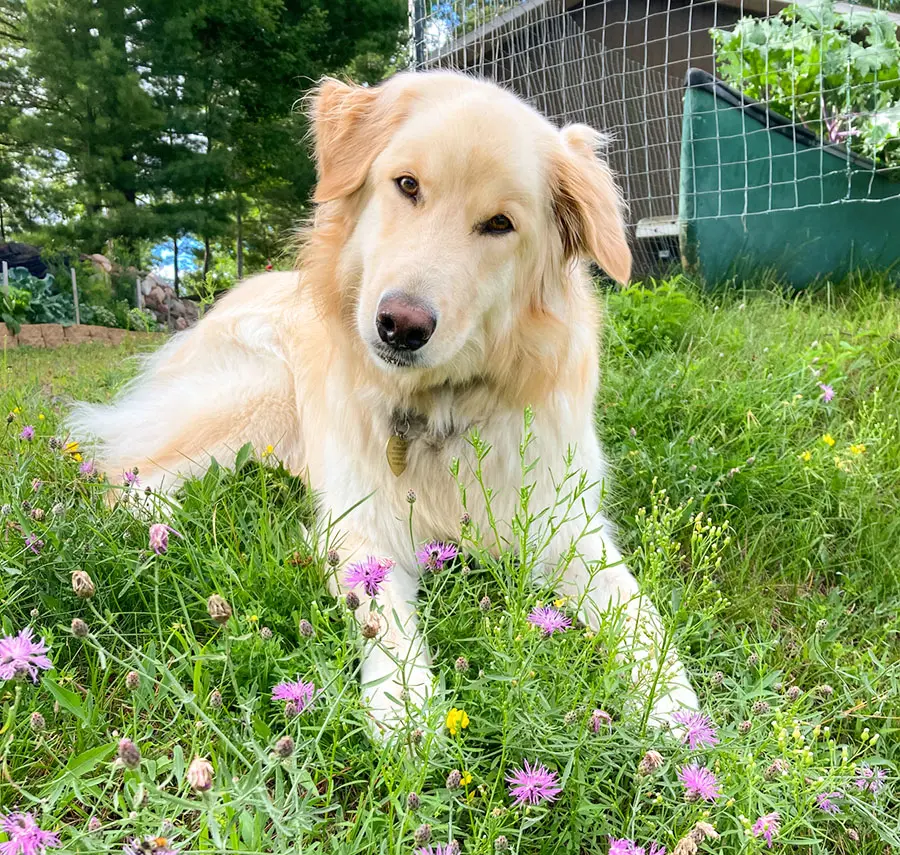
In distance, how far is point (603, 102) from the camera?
5855mm

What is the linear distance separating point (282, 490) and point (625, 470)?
4.47 feet

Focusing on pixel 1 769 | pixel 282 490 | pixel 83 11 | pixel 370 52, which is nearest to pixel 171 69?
pixel 83 11

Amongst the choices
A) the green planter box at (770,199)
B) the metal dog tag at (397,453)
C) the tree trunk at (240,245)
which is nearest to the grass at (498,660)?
the metal dog tag at (397,453)

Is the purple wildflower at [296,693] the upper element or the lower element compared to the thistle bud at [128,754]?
lower

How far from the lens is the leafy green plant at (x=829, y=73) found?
4660mm

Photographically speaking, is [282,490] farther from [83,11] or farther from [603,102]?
[83,11]

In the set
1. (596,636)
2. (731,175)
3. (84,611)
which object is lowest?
(84,611)

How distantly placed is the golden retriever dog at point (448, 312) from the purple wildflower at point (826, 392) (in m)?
1.19

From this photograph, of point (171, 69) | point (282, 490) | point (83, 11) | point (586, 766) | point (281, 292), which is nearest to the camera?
point (586, 766)

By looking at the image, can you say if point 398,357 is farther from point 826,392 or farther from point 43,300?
point 43,300

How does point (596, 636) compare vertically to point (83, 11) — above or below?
below

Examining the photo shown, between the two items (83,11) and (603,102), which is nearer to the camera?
(603,102)

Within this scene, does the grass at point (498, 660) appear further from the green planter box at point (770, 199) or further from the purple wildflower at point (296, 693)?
the green planter box at point (770, 199)

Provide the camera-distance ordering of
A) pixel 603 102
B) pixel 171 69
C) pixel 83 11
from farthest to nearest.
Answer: pixel 171 69
pixel 83 11
pixel 603 102
